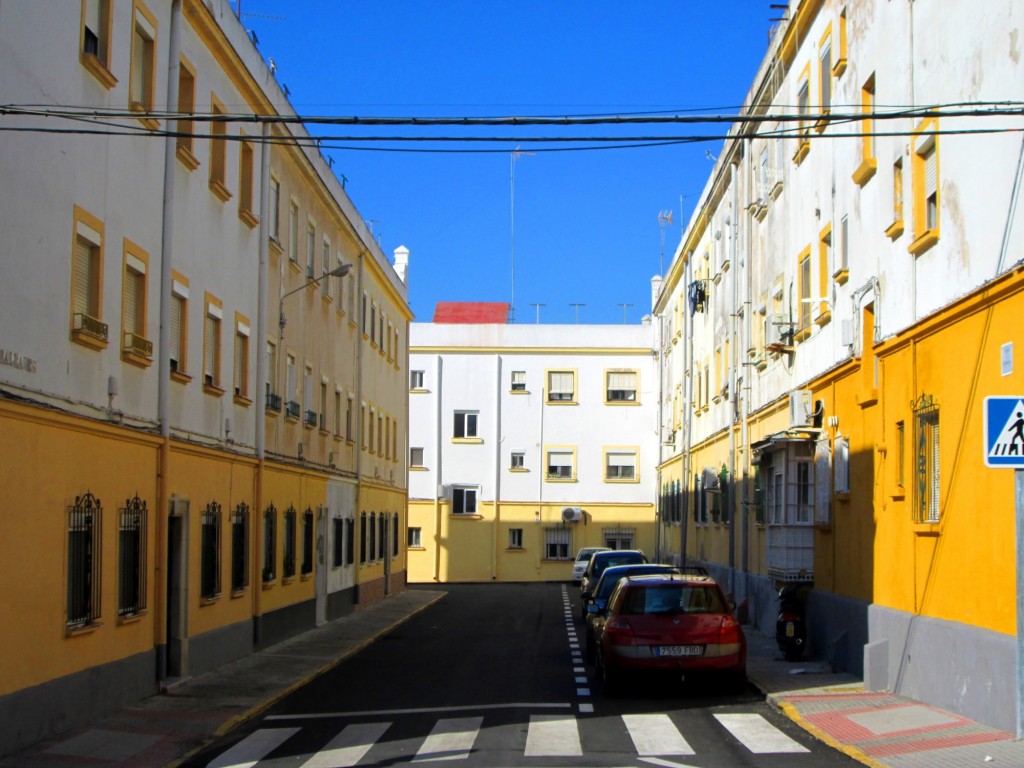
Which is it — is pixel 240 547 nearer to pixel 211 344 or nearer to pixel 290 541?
pixel 211 344

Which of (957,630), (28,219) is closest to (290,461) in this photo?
(28,219)

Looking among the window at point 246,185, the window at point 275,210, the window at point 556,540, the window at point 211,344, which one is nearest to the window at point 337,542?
the window at point 275,210

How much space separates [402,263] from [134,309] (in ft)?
109

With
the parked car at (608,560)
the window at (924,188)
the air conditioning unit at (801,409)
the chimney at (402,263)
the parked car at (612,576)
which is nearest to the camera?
the window at (924,188)

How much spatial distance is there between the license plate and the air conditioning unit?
658 centimetres

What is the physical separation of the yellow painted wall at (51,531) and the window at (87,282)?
1.00 metres

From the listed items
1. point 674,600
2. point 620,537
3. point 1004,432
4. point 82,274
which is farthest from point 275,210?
point 620,537

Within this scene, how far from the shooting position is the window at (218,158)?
20.1 meters

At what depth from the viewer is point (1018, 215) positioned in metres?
12.1

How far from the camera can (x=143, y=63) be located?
54.5 feet

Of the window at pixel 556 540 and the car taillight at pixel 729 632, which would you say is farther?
the window at pixel 556 540

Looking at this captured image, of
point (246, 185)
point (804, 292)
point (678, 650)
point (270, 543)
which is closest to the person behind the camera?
point (678, 650)

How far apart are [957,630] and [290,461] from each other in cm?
1543

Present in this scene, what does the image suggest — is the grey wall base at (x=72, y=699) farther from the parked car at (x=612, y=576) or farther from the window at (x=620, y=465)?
the window at (x=620, y=465)
